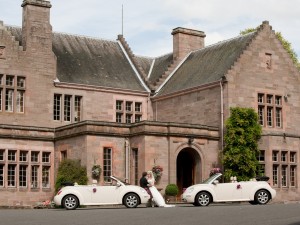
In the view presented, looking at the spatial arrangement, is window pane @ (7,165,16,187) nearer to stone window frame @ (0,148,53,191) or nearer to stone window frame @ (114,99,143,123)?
stone window frame @ (0,148,53,191)

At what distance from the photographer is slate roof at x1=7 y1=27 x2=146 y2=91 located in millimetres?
41281

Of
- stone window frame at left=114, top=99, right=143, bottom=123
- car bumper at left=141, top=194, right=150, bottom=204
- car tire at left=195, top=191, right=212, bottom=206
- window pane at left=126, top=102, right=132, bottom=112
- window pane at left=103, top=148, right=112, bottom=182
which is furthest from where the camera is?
window pane at left=126, top=102, right=132, bottom=112

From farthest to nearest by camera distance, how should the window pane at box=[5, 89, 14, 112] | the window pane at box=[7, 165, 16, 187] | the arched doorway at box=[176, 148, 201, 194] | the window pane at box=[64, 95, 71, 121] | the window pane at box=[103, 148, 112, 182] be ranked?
the window pane at box=[64, 95, 71, 121] → the arched doorway at box=[176, 148, 201, 194] → the window pane at box=[5, 89, 14, 112] → the window pane at box=[7, 165, 16, 187] → the window pane at box=[103, 148, 112, 182]

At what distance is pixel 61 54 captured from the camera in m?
42.3

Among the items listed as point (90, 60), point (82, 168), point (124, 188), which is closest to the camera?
point (124, 188)

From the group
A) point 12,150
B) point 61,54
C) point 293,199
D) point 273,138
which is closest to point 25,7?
point 61,54

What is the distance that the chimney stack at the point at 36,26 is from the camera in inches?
1559

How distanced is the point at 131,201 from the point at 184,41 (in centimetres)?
2191

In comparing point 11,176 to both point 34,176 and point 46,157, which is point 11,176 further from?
point 46,157

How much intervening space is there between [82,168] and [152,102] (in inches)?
410

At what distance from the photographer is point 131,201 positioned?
2627 centimetres

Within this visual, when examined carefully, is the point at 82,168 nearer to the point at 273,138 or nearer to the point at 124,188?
the point at 124,188

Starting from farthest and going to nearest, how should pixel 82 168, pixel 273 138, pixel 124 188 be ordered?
pixel 273 138 < pixel 82 168 < pixel 124 188

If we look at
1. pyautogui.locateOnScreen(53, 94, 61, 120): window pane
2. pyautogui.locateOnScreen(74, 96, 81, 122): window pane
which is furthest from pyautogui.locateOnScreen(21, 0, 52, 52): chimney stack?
pyautogui.locateOnScreen(74, 96, 81, 122): window pane
